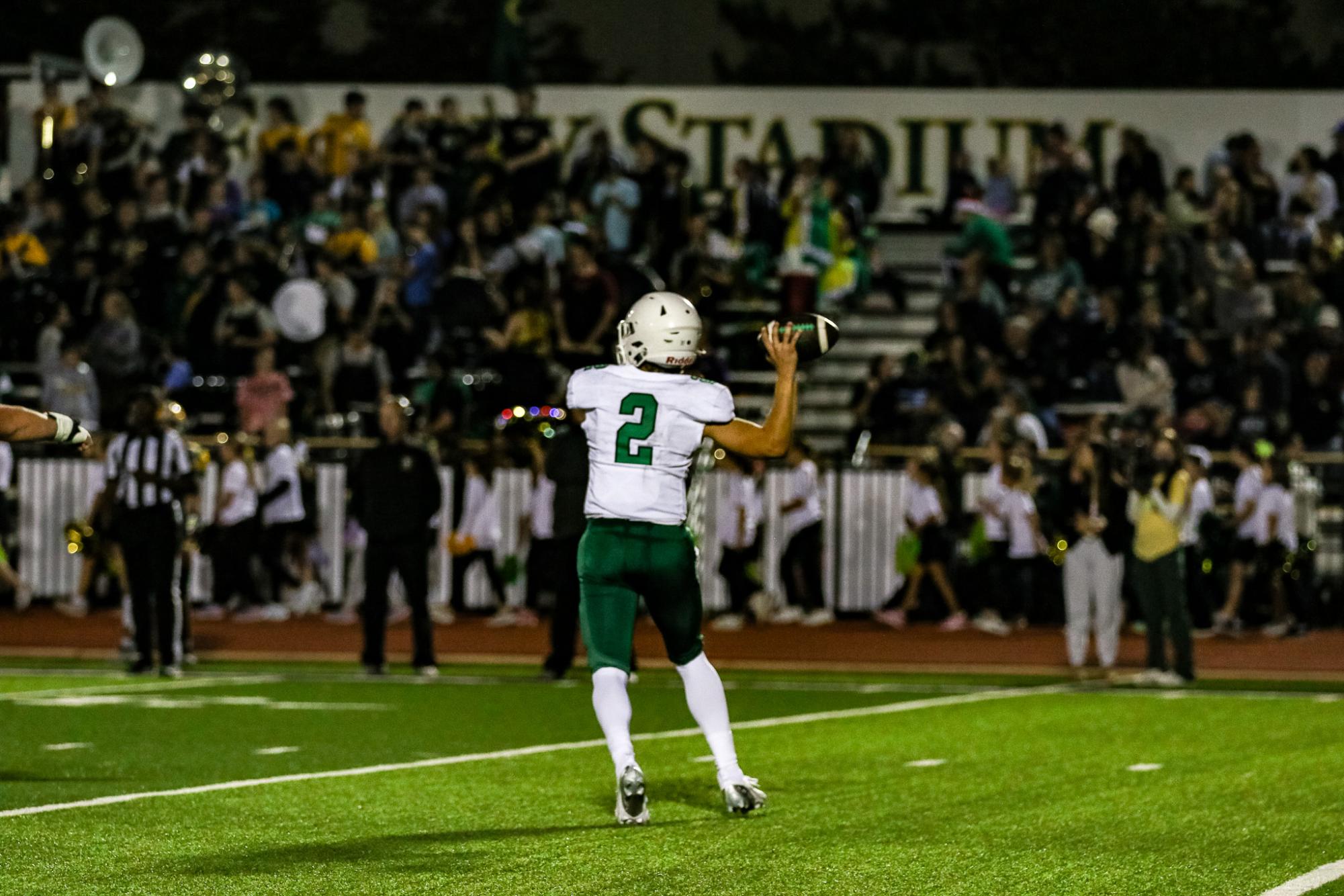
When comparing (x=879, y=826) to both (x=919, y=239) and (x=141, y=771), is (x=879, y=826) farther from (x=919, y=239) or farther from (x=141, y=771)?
(x=919, y=239)

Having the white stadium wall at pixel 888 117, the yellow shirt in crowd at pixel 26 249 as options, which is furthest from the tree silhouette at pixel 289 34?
the yellow shirt in crowd at pixel 26 249

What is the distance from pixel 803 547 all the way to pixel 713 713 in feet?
42.6

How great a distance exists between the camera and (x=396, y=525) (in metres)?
16.7

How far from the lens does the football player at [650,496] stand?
347 inches

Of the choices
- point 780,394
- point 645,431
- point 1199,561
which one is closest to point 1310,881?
point 780,394

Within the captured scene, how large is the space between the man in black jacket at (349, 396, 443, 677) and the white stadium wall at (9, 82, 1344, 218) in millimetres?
11854

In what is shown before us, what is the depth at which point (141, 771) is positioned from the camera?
1041cm

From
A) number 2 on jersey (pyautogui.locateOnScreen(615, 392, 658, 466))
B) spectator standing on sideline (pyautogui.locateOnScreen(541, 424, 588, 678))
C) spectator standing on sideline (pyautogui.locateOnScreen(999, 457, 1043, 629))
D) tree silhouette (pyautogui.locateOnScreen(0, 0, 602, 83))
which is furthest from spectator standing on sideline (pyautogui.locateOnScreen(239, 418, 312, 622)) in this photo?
number 2 on jersey (pyautogui.locateOnScreen(615, 392, 658, 466))

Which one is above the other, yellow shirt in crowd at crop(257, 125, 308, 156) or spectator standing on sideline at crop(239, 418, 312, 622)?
yellow shirt in crowd at crop(257, 125, 308, 156)

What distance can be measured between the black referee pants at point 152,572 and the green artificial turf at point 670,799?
1523 mm

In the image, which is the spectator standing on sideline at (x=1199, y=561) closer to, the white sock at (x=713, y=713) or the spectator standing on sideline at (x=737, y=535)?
the spectator standing on sideline at (x=737, y=535)

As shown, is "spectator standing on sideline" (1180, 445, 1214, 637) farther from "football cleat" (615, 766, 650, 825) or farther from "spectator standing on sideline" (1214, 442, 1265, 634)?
"football cleat" (615, 766, 650, 825)

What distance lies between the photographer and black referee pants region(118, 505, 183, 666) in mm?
16172

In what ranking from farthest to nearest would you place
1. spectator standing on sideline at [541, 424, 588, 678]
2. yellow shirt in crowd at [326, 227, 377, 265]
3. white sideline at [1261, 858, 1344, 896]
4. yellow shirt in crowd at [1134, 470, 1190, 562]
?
yellow shirt in crowd at [326, 227, 377, 265] < yellow shirt in crowd at [1134, 470, 1190, 562] < spectator standing on sideline at [541, 424, 588, 678] < white sideline at [1261, 858, 1344, 896]
